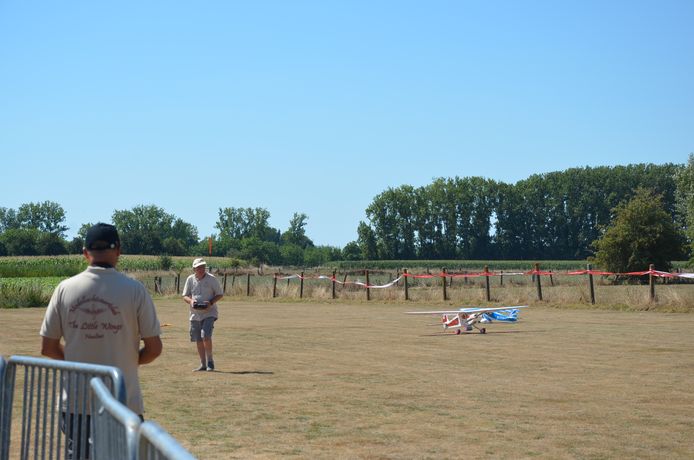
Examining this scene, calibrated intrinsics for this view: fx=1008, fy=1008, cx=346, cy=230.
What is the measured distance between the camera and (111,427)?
4023 mm

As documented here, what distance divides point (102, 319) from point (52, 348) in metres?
0.44

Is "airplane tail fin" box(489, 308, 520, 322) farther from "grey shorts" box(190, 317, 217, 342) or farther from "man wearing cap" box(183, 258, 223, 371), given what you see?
"grey shorts" box(190, 317, 217, 342)

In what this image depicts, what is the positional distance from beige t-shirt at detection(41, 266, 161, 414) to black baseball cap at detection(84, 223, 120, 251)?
0.41 feet

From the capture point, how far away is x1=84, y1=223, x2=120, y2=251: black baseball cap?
5.74 m

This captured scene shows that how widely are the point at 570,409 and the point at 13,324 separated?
2190cm

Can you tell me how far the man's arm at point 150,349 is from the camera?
5.88 metres

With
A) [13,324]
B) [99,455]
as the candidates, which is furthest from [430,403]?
[13,324]

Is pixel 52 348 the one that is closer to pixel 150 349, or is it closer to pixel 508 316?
pixel 150 349

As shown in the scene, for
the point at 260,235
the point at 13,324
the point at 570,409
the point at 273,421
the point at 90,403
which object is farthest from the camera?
the point at 260,235

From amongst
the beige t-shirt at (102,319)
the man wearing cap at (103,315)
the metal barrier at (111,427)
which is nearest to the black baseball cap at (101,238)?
the man wearing cap at (103,315)

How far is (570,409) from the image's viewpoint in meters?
11.3

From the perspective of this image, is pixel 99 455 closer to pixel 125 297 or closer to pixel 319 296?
pixel 125 297

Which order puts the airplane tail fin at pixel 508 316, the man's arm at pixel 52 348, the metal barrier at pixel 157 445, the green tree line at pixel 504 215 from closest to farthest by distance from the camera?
the metal barrier at pixel 157 445
the man's arm at pixel 52 348
the airplane tail fin at pixel 508 316
the green tree line at pixel 504 215

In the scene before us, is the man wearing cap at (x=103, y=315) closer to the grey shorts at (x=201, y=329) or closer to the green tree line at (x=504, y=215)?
the grey shorts at (x=201, y=329)
